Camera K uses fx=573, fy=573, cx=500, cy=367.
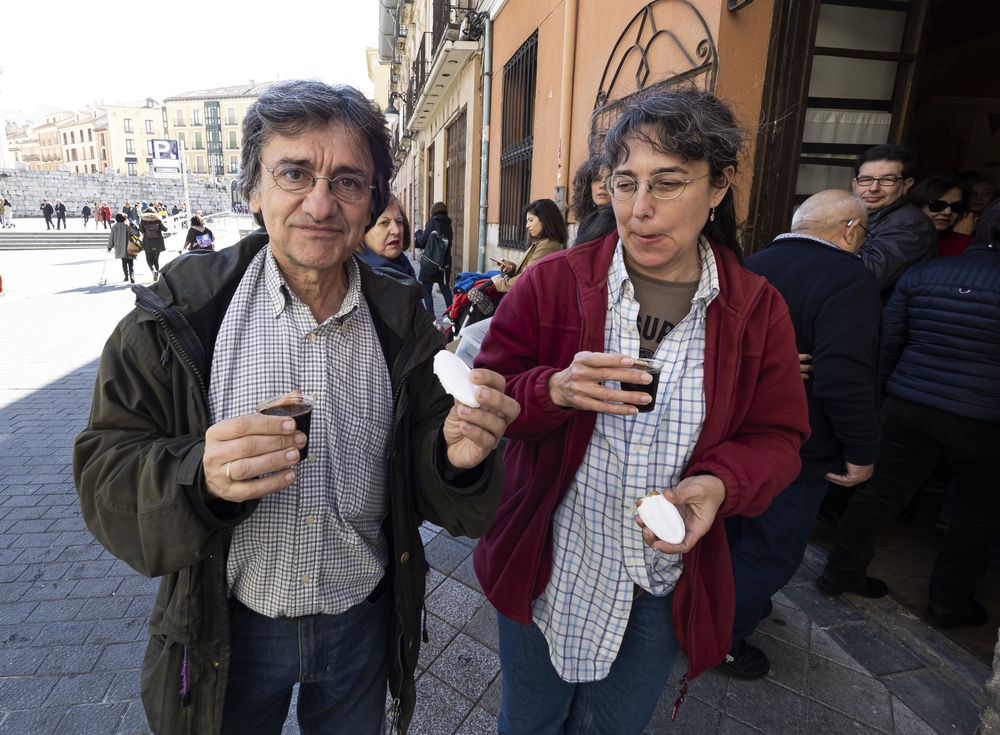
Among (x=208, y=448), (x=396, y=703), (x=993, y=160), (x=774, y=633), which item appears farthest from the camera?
(x=993, y=160)

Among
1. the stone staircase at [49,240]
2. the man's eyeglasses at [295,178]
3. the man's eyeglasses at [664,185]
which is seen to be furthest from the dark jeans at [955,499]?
the stone staircase at [49,240]

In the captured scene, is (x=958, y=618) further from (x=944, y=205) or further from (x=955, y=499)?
(x=944, y=205)

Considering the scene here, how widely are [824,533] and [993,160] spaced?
230 inches

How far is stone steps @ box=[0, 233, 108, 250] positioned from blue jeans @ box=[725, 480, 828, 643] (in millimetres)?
30182

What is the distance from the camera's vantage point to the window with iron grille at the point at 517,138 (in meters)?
7.48

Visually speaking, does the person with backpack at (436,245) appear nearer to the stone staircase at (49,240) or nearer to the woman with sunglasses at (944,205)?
the woman with sunglasses at (944,205)

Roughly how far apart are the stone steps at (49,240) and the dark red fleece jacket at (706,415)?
1186 inches

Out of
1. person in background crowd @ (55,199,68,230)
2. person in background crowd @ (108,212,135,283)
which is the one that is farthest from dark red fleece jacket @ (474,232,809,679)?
person in background crowd @ (55,199,68,230)

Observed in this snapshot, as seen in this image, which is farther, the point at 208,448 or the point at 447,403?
the point at 447,403

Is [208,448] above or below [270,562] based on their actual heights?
above

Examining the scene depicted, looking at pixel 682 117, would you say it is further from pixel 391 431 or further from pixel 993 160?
pixel 993 160

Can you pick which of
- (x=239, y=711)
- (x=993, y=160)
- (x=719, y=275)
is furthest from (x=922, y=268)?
(x=993, y=160)

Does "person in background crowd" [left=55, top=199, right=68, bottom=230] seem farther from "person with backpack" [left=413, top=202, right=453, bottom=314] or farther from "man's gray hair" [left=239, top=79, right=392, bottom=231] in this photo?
"man's gray hair" [left=239, top=79, right=392, bottom=231]

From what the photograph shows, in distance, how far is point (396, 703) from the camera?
5.27 ft
